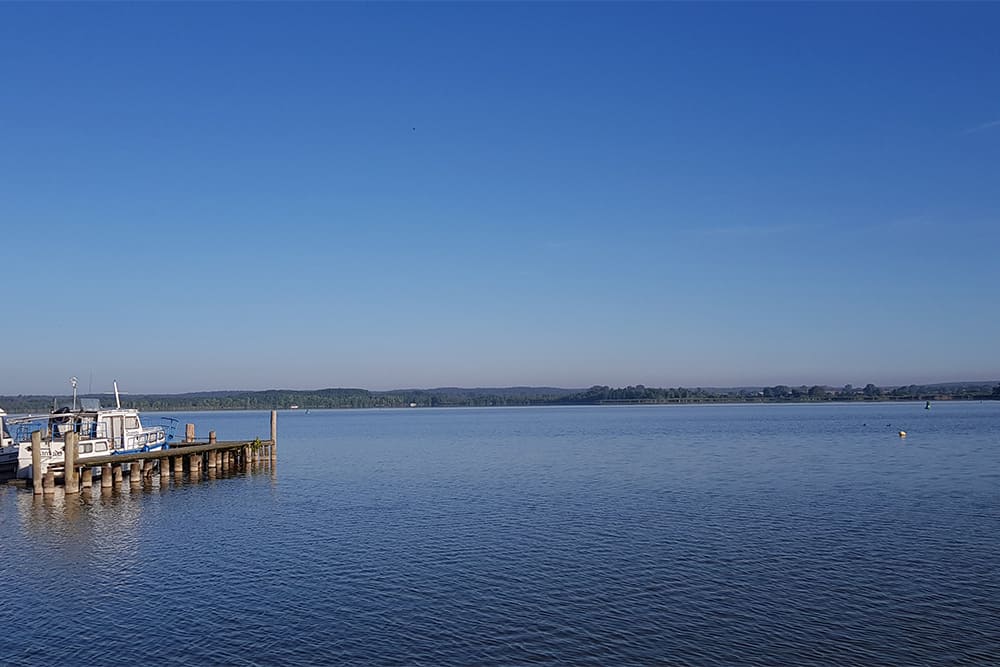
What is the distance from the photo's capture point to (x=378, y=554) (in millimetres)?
28203

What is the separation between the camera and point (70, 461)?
41.6 meters

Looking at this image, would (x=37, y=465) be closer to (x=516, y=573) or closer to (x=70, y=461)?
(x=70, y=461)

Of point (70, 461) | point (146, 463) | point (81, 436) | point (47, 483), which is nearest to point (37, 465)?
point (47, 483)

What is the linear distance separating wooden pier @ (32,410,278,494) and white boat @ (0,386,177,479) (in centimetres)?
94

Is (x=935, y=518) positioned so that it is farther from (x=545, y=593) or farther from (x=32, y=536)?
(x=32, y=536)

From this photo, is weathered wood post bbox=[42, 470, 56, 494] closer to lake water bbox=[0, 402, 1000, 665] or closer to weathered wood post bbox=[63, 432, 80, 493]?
weathered wood post bbox=[63, 432, 80, 493]

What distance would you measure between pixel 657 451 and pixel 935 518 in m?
39.7

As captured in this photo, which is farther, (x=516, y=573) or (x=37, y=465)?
(x=37, y=465)

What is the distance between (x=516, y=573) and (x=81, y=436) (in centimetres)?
3449

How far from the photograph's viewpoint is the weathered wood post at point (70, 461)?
41.4m

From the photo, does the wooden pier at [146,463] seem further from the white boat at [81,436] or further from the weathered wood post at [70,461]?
the white boat at [81,436]

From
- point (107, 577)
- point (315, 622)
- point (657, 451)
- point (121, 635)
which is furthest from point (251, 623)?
point (657, 451)

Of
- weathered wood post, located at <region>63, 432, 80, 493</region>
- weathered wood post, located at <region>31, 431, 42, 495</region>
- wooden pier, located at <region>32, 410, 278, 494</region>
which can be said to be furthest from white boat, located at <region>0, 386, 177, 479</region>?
weathered wood post, located at <region>31, 431, 42, 495</region>

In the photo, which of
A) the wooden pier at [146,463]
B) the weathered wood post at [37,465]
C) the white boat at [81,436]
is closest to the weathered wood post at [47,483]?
the wooden pier at [146,463]
